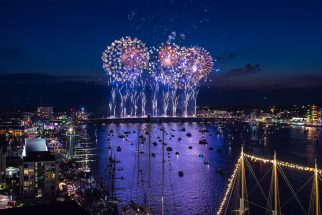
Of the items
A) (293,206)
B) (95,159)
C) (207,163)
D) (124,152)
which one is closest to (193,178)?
(207,163)

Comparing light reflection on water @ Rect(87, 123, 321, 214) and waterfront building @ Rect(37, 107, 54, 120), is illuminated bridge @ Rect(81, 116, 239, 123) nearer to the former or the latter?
waterfront building @ Rect(37, 107, 54, 120)

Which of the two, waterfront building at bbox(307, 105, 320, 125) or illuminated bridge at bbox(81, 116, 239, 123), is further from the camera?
waterfront building at bbox(307, 105, 320, 125)

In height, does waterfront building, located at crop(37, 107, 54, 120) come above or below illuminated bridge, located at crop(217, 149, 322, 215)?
above

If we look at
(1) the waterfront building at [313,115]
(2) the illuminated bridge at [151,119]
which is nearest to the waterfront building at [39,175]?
(2) the illuminated bridge at [151,119]

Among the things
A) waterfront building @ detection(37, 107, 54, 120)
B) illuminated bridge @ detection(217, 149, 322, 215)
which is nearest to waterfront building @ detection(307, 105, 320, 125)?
waterfront building @ detection(37, 107, 54, 120)

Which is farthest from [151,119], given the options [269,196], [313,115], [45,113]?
[269,196]

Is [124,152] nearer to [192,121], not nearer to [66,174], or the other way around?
[66,174]

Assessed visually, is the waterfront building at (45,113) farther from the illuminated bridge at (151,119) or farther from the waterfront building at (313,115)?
the waterfront building at (313,115)

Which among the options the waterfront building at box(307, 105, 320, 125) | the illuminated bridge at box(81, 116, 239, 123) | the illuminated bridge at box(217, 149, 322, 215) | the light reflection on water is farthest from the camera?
the waterfront building at box(307, 105, 320, 125)

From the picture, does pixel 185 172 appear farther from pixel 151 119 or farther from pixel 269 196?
pixel 151 119
